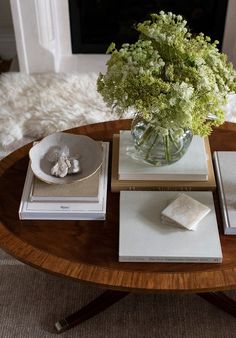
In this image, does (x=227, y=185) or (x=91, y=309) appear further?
(x=91, y=309)

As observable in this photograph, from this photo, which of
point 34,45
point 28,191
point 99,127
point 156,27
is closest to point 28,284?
point 28,191

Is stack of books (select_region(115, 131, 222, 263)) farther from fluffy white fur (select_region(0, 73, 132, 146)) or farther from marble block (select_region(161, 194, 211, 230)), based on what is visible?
fluffy white fur (select_region(0, 73, 132, 146))

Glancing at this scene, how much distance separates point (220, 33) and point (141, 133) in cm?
154

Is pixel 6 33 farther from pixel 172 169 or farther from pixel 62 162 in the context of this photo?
pixel 172 169

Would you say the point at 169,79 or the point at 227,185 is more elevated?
the point at 169,79

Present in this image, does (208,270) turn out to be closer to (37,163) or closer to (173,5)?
(37,163)

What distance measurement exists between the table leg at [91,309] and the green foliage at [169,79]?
1.77 ft

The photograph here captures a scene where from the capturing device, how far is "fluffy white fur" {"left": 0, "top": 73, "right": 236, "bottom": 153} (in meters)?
2.00

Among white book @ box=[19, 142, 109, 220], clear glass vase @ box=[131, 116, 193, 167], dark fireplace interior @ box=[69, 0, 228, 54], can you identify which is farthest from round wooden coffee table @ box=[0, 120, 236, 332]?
dark fireplace interior @ box=[69, 0, 228, 54]

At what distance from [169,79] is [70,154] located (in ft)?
1.23

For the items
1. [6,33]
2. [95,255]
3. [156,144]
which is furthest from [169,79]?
[6,33]

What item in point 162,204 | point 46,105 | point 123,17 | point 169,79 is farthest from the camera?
point 123,17

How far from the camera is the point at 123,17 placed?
2488 mm

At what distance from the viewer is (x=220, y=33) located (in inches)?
99.3
